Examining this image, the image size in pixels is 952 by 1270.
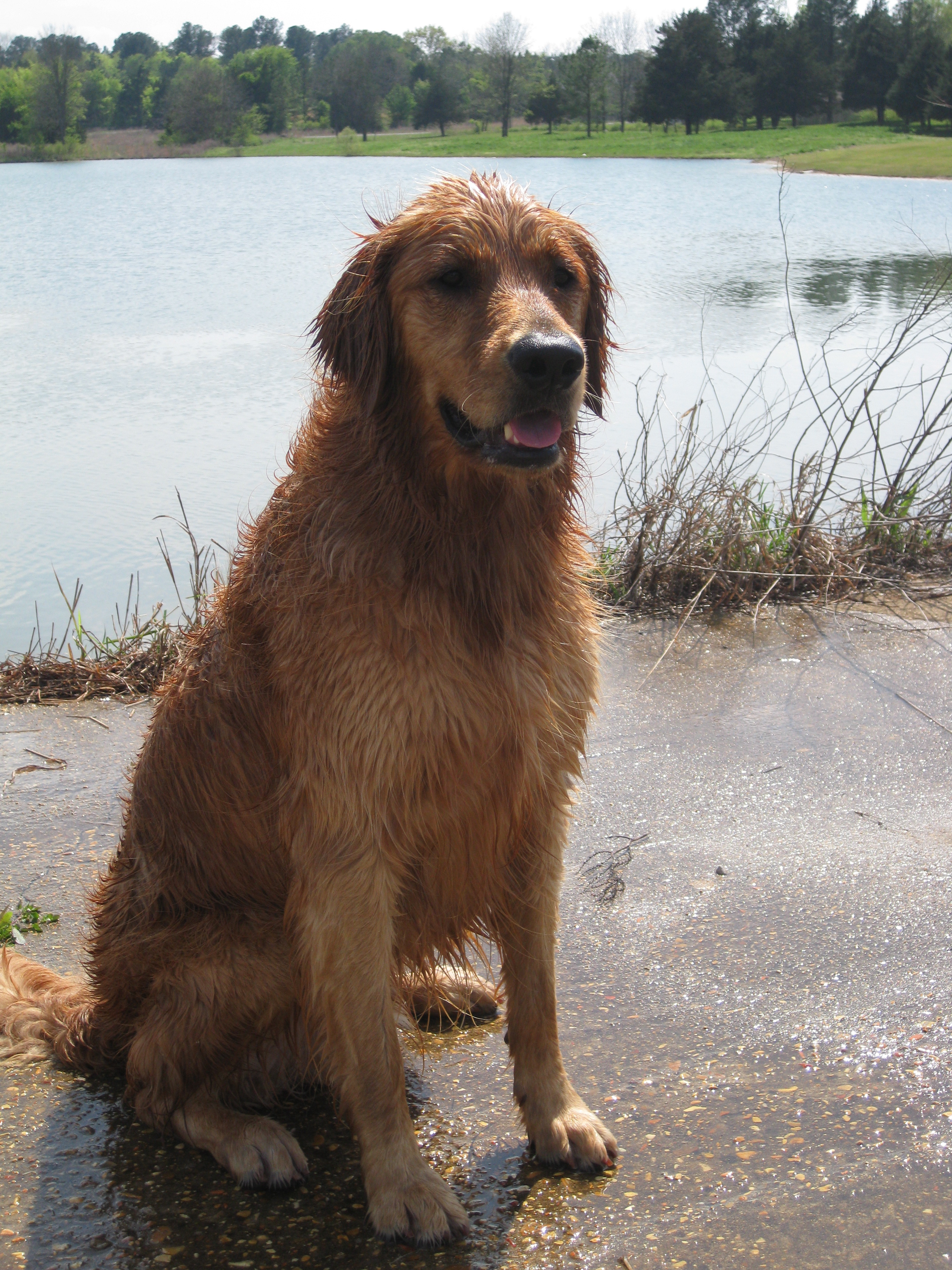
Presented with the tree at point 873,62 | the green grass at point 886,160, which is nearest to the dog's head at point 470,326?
the green grass at point 886,160

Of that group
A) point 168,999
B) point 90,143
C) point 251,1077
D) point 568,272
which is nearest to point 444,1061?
point 251,1077

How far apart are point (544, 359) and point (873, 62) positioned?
4345cm

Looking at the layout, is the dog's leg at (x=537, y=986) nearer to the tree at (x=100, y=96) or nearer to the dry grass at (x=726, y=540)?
the dry grass at (x=726, y=540)

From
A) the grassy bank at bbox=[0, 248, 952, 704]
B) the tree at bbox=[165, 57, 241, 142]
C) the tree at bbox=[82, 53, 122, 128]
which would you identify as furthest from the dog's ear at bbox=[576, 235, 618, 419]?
the tree at bbox=[82, 53, 122, 128]

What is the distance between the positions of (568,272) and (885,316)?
822cm

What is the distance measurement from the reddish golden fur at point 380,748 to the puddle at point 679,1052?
146mm

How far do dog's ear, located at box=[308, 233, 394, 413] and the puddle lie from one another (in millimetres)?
1860

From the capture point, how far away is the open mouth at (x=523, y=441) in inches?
93.9

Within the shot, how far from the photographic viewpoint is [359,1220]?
8.00 ft

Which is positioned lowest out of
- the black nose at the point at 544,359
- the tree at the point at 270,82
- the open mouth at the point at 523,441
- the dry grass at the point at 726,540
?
the dry grass at the point at 726,540

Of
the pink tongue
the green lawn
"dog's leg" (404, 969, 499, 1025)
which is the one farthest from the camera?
the green lawn

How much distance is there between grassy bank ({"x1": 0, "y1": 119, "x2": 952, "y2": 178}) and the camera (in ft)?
73.5

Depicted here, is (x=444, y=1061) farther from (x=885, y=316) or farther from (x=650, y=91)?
(x=650, y=91)

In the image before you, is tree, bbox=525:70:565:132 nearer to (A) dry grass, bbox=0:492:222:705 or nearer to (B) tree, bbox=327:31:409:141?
(B) tree, bbox=327:31:409:141
